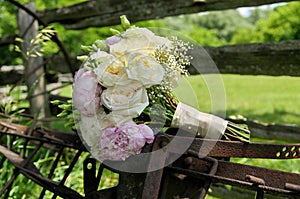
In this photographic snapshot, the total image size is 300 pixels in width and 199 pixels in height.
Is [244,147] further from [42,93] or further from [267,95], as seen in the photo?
[267,95]

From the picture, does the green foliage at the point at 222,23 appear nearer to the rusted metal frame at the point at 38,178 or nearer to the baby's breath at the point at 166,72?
the rusted metal frame at the point at 38,178

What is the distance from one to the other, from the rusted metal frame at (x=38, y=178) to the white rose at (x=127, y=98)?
32 cm

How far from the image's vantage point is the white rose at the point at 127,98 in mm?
977

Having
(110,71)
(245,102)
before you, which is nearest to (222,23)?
(245,102)

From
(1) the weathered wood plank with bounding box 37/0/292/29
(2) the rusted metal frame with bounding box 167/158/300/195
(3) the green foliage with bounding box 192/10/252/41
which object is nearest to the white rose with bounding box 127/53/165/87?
(2) the rusted metal frame with bounding box 167/158/300/195

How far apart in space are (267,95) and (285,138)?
4876mm

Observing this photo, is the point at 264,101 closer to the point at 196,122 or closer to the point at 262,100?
the point at 262,100

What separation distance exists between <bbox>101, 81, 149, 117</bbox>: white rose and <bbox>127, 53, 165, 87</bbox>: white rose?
21 mm

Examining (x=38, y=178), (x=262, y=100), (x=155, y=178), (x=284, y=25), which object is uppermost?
(x=155, y=178)

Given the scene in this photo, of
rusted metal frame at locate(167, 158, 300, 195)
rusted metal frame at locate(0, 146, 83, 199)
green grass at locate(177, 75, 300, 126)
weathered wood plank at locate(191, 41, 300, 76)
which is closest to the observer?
rusted metal frame at locate(167, 158, 300, 195)

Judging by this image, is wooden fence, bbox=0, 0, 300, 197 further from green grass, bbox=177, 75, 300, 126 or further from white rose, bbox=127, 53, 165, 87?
green grass, bbox=177, 75, 300, 126

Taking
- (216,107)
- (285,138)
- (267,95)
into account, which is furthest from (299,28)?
(216,107)

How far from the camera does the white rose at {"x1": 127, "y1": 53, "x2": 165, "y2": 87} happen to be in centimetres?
97

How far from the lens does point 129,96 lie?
38.9 inches
